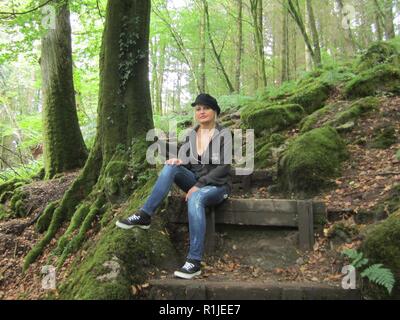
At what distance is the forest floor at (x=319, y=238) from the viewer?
457 cm

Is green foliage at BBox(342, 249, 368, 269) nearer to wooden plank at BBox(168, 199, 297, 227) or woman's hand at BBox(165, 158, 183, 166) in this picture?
wooden plank at BBox(168, 199, 297, 227)

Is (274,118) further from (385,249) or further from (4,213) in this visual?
(4,213)

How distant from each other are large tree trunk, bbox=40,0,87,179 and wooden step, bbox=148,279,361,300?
21.0 feet

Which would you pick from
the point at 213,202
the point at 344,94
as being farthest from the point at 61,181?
the point at 344,94

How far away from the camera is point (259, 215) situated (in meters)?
5.09

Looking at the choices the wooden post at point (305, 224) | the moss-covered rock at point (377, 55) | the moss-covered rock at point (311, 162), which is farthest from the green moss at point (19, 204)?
the moss-covered rock at point (377, 55)

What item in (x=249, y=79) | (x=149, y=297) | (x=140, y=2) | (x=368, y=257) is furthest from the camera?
(x=249, y=79)

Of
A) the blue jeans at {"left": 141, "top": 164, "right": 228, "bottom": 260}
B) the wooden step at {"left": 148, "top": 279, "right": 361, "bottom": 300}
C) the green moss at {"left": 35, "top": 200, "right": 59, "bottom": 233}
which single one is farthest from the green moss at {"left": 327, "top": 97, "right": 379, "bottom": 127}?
the green moss at {"left": 35, "top": 200, "right": 59, "bottom": 233}

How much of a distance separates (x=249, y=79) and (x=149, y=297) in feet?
78.5

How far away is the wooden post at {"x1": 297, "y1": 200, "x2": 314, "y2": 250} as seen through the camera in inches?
192

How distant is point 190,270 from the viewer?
441 centimetres

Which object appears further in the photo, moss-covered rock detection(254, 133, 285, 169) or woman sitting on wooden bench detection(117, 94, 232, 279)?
moss-covered rock detection(254, 133, 285, 169)
